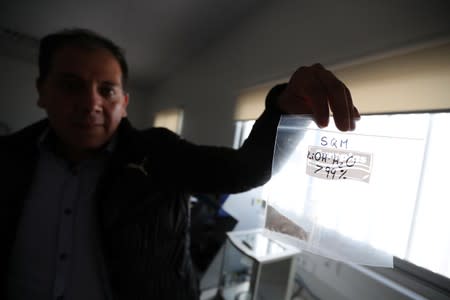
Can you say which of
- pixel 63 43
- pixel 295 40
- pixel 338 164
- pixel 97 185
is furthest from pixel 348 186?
pixel 295 40

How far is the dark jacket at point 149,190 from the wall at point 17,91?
4.33 m

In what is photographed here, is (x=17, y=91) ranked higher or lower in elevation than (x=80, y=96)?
higher

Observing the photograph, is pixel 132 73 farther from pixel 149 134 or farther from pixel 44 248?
pixel 44 248

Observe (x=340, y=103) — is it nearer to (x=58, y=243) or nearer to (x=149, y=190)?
(x=149, y=190)

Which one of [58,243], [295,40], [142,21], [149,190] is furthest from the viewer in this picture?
[142,21]

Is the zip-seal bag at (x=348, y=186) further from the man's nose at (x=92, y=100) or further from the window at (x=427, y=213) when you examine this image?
the man's nose at (x=92, y=100)

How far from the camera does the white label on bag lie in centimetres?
26

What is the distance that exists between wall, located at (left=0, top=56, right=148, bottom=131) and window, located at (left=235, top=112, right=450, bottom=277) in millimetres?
5083

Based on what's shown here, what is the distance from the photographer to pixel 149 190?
587 millimetres

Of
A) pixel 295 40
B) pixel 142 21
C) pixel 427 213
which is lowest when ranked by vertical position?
pixel 427 213

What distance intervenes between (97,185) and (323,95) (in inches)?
25.3

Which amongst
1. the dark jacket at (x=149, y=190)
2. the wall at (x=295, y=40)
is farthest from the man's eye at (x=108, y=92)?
the wall at (x=295, y=40)

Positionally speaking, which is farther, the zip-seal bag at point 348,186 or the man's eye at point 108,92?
the man's eye at point 108,92

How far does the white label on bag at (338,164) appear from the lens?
0.26 meters
